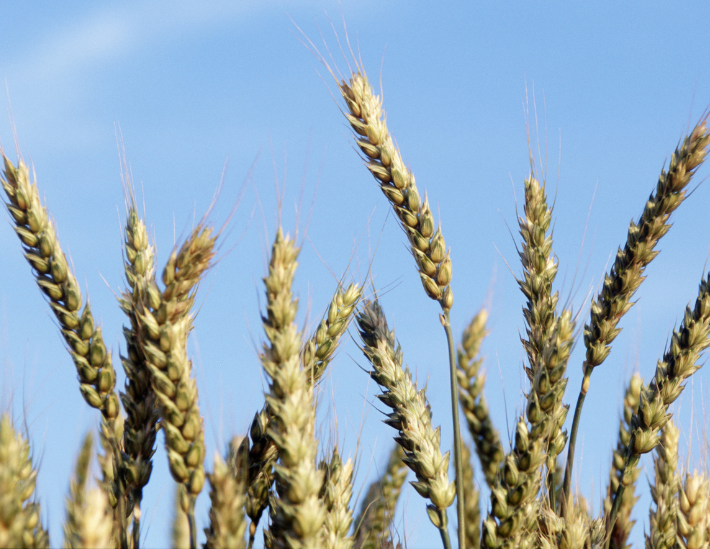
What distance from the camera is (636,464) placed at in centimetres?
340

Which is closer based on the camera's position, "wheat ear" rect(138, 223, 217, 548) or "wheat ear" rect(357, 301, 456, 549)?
"wheat ear" rect(138, 223, 217, 548)

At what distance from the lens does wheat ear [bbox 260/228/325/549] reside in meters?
2.36

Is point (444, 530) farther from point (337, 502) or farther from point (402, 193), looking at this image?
point (402, 193)

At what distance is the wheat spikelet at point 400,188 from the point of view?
334 cm

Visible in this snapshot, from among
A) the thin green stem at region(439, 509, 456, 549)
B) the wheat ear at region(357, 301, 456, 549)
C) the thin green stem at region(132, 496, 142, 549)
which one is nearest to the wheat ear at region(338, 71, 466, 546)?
the wheat ear at region(357, 301, 456, 549)

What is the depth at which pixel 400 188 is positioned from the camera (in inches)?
137

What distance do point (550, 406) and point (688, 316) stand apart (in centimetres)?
107

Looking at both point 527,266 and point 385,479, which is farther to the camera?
point 385,479

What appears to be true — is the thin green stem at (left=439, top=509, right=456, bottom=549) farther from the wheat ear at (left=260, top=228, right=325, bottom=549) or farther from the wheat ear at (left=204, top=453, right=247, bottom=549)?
the wheat ear at (left=204, top=453, right=247, bottom=549)

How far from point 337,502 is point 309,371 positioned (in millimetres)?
582

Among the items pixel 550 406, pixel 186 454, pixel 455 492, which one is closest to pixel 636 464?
pixel 550 406

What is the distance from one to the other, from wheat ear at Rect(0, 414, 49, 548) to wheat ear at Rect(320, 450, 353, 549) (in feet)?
3.39

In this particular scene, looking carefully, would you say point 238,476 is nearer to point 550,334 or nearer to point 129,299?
point 129,299

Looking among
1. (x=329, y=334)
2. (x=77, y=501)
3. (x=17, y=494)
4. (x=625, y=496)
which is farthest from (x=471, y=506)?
(x=17, y=494)
